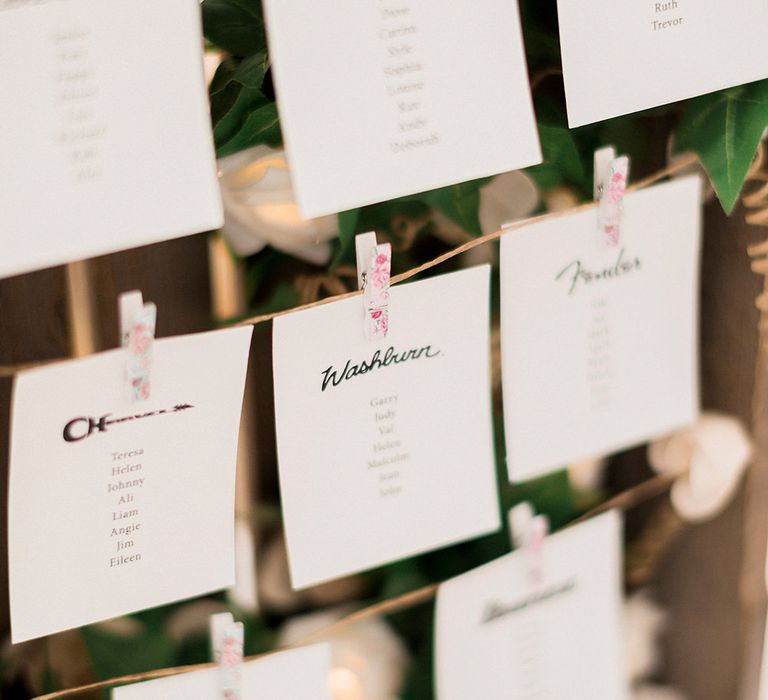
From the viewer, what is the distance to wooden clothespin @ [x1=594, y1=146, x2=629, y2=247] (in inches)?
24.6

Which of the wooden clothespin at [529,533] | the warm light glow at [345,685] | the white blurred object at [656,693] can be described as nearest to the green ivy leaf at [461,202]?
the wooden clothespin at [529,533]

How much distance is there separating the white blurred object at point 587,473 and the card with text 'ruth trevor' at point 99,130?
1.34ft

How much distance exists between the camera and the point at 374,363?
0.58 m

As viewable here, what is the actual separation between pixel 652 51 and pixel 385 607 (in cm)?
42

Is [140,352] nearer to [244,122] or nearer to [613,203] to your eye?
[244,122]

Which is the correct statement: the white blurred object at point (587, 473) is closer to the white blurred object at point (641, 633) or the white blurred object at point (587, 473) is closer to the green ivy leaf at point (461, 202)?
the white blurred object at point (641, 633)

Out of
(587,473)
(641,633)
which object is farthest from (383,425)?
(641,633)

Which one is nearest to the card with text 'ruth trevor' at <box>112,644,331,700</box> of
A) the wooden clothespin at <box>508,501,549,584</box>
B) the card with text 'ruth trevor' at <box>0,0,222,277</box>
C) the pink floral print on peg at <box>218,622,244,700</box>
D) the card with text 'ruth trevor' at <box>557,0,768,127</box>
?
the pink floral print on peg at <box>218,622,244,700</box>

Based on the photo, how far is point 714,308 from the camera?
77 cm

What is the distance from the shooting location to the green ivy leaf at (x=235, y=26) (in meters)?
0.50

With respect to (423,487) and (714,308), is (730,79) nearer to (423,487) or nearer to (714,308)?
(714,308)

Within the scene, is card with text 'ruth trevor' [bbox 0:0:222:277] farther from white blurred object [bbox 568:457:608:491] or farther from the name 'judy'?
white blurred object [bbox 568:457:608:491]

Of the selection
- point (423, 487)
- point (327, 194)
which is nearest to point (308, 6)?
point (327, 194)

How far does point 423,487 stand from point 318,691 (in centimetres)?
15
